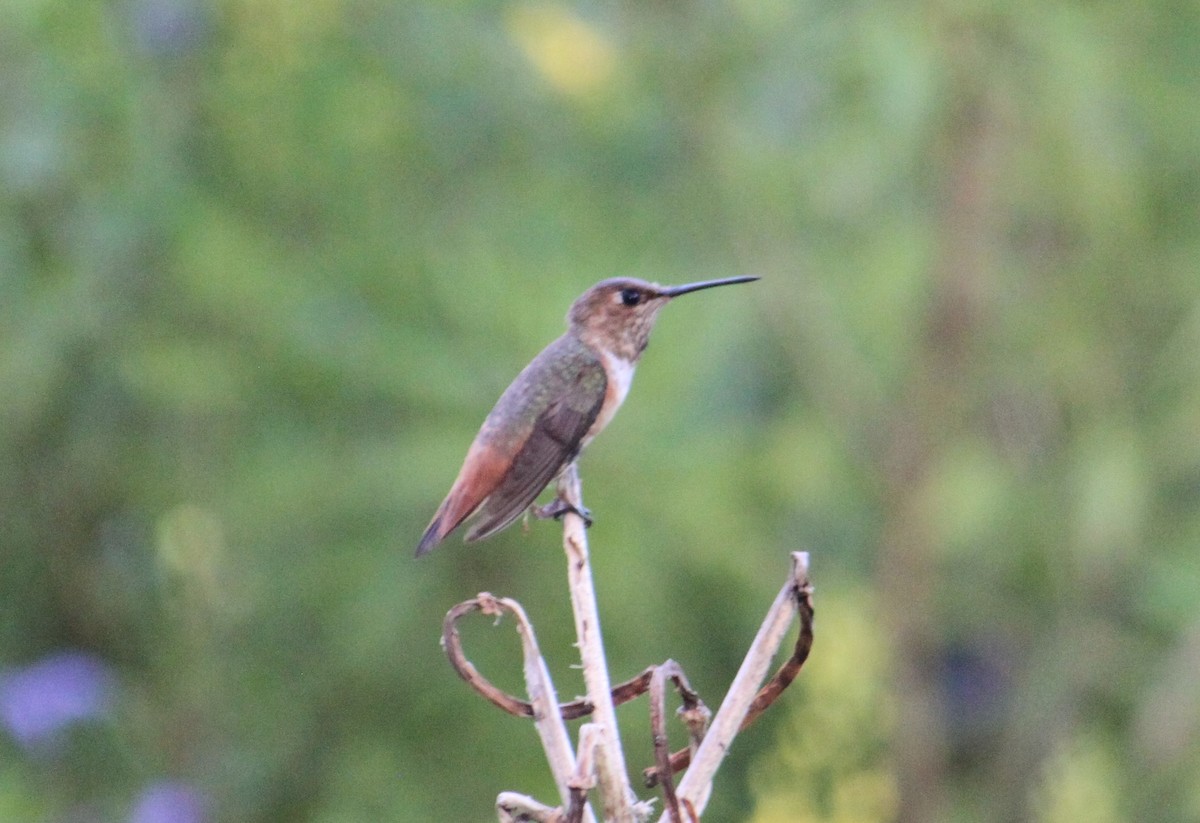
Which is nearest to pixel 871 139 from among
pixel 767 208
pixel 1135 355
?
pixel 767 208

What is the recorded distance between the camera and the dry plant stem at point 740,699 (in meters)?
1.36

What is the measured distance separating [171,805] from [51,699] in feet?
1.44

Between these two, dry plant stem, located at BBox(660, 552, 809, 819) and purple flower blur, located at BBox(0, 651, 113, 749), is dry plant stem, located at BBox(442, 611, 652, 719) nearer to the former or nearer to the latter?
dry plant stem, located at BBox(660, 552, 809, 819)

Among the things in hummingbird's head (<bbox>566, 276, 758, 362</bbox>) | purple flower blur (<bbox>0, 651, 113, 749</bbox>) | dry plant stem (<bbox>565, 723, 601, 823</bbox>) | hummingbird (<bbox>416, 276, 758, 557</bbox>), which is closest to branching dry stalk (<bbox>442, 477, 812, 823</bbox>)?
dry plant stem (<bbox>565, 723, 601, 823</bbox>)

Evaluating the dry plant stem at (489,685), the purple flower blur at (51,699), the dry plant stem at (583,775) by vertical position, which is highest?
the purple flower blur at (51,699)

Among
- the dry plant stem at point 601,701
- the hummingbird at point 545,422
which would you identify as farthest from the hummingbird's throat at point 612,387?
the dry plant stem at point 601,701

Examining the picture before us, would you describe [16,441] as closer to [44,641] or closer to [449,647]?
[44,641]

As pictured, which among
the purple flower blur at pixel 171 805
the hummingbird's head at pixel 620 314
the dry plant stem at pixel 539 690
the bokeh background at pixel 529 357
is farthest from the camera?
the bokeh background at pixel 529 357

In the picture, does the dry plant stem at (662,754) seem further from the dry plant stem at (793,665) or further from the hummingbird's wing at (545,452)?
the hummingbird's wing at (545,452)

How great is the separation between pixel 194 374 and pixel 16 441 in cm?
61

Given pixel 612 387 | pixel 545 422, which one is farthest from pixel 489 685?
pixel 612 387

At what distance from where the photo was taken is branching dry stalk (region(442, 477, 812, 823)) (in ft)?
4.19

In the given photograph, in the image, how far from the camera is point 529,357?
12.3 ft

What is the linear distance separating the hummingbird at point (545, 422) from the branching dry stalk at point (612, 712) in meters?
0.43
